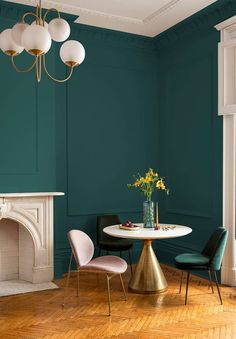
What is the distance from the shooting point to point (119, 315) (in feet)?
13.6

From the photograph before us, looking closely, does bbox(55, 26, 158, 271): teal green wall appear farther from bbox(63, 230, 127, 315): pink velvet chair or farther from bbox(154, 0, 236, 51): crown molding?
bbox(63, 230, 127, 315): pink velvet chair

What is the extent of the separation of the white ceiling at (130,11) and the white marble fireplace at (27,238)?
247 centimetres

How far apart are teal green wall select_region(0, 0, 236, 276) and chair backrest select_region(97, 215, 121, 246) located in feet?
0.63

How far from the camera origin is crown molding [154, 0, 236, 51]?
5188 mm

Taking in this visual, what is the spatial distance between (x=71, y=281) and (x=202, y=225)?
6.42 ft

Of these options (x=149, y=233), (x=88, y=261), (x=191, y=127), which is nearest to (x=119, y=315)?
(x=88, y=261)

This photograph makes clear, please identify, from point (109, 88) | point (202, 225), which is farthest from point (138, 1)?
point (202, 225)

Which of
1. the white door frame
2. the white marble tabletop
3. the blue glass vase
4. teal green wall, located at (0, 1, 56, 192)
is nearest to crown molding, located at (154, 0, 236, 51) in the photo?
the white door frame

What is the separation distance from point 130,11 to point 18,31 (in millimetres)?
2732

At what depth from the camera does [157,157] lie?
6.71 metres

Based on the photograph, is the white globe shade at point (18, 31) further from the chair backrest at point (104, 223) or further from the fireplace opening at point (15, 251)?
the chair backrest at point (104, 223)

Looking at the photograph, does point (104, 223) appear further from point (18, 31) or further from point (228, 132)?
point (18, 31)

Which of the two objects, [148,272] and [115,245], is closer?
[148,272]

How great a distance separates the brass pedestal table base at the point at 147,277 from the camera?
4816 millimetres
